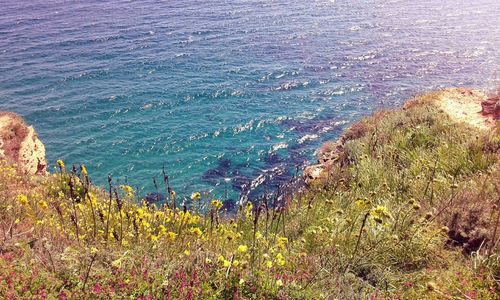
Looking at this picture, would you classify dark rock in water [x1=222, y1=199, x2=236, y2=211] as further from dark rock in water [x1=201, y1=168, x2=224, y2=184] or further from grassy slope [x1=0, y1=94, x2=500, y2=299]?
grassy slope [x1=0, y1=94, x2=500, y2=299]

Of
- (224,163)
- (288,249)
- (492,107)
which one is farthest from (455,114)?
(288,249)

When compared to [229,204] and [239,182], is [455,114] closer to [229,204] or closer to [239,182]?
[239,182]

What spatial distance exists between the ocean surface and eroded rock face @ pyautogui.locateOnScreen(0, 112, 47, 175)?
7.06 feet

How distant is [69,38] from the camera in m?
32.6

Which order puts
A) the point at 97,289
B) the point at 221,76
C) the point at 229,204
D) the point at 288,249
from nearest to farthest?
1. the point at 97,289
2. the point at 288,249
3. the point at 229,204
4. the point at 221,76

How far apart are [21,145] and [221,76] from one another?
12779 millimetres

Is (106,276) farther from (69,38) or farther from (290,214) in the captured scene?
(69,38)

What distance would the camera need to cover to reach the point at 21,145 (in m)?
16.0

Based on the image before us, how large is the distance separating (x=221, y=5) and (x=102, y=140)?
25554 mm

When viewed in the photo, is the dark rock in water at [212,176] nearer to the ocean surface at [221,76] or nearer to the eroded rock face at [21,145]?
the ocean surface at [221,76]

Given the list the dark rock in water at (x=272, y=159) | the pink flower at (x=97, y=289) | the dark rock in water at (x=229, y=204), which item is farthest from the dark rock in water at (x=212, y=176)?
the pink flower at (x=97, y=289)

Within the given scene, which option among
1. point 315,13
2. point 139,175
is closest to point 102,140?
point 139,175

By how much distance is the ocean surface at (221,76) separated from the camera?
62.2 feet

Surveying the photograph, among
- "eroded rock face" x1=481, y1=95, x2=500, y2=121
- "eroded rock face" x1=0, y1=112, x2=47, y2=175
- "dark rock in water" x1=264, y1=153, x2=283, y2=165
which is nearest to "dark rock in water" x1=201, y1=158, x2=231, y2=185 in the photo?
"dark rock in water" x1=264, y1=153, x2=283, y2=165
